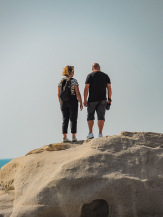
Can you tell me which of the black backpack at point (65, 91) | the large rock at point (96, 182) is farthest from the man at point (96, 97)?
the large rock at point (96, 182)

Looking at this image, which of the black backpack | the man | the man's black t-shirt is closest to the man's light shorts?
the man

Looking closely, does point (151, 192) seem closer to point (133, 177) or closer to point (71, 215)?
point (133, 177)

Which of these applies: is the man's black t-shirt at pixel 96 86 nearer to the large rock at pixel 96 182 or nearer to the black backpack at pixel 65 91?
the black backpack at pixel 65 91

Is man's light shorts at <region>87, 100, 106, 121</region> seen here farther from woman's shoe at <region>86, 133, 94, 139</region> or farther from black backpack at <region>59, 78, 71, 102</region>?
black backpack at <region>59, 78, 71, 102</region>

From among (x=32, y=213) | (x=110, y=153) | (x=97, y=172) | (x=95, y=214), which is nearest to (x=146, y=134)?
(x=110, y=153)

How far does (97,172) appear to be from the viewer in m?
6.02

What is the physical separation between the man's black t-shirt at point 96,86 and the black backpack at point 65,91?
56 cm

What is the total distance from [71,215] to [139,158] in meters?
2.00

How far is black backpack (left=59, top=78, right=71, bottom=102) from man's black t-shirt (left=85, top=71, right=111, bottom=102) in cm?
56

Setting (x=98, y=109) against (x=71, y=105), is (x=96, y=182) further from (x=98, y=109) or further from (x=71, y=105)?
(x=71, y=105)

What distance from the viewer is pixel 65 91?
792cm

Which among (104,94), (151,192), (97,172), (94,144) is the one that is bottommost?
(151,192)

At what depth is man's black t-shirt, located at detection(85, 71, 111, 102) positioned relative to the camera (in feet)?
26.3

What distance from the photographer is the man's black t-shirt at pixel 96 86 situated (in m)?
8.01
